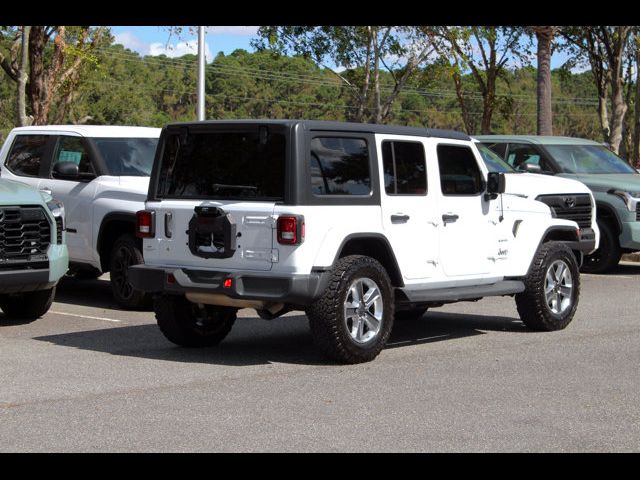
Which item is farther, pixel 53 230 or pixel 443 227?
pixel 53 230

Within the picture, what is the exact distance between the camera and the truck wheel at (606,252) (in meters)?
17.3

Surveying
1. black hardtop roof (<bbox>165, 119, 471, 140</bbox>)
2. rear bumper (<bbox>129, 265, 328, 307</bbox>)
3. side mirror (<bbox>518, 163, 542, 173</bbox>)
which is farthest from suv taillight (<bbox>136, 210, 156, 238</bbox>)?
side mirror (<bbox>518, 163, 542, 173</bbox>)

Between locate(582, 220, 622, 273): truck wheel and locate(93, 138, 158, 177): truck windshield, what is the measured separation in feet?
23.6

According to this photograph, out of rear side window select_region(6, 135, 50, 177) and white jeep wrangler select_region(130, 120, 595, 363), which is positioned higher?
rear side window select_region(6, 135, 50, 177)

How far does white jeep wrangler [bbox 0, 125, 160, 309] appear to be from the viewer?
12.8 metres

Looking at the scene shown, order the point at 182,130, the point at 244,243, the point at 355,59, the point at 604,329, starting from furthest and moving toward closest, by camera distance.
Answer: the point at 355,59
the point at 604,329
the point at 182,130
the point at 244,243

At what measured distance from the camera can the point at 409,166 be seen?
10086 mm

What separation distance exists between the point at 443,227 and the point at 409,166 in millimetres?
673

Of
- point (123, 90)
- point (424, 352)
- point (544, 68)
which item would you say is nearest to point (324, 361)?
point (424, 352)

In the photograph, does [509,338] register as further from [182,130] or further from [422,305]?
[182,130]

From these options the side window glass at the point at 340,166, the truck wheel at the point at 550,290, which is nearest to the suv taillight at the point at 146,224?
the side window glass at the point at 340,166

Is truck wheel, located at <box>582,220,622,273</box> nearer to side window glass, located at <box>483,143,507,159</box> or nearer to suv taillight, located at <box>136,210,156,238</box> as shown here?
side window glass, located at <box>483,143,507,159</box>

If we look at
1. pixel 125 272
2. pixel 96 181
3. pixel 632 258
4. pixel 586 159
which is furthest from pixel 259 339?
pixel 632 258

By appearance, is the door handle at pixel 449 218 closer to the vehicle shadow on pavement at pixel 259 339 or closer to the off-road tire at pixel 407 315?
the vehicle shadow on pavement at pixel 259 339
